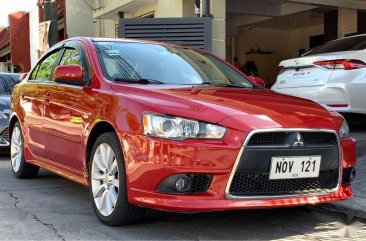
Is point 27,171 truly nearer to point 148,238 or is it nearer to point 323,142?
point 148,238

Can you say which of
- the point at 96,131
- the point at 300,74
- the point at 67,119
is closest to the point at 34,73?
the point at 67,119

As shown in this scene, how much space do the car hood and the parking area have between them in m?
0.93

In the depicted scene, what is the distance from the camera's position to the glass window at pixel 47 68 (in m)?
5.92

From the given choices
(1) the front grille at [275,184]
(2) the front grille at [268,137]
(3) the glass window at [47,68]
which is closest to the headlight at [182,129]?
(2) the front grille at [268,137]

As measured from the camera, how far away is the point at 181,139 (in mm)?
3771

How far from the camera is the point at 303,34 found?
61.5ft

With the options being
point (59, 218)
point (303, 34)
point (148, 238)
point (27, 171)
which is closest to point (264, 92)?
point (148, 238)

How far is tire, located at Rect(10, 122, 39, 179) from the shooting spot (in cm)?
642

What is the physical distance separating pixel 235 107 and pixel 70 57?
224 centimetres

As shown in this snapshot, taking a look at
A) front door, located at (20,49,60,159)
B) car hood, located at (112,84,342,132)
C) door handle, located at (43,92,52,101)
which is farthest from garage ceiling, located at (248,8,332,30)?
car hood, located at (112,84,342,132)

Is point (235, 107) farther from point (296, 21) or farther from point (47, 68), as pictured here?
point (296, 21)

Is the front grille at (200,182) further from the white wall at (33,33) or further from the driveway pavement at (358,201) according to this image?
the white wall at (33,33)

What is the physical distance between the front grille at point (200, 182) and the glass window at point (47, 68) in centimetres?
261

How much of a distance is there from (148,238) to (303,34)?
15.8 meters
